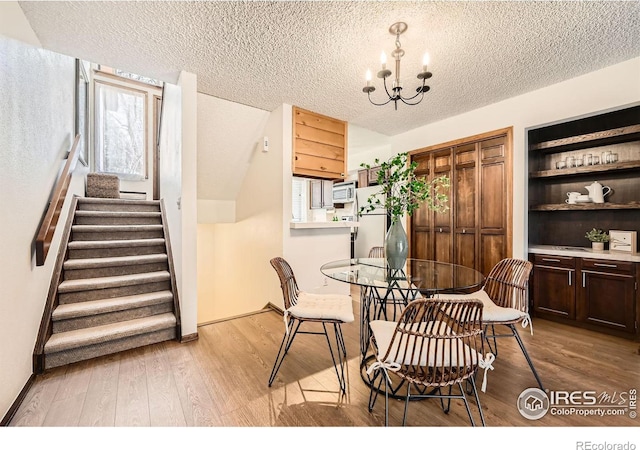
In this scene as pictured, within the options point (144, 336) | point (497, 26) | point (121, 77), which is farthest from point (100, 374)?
point (121, 77)

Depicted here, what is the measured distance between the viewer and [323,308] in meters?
1.91

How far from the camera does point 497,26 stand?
6.36 feet

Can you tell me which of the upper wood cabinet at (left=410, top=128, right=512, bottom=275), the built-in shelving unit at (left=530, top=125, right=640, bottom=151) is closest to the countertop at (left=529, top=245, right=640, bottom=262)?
the upper wood cabinet at (left=410, top=128, right=512, bottom=275)

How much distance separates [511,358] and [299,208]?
3514 millimetres

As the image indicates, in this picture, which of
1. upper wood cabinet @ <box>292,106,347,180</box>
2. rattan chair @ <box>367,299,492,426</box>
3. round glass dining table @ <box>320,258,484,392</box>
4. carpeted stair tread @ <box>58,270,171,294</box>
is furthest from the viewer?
upper wood cabinet @ <box>292,106,347,180</box>

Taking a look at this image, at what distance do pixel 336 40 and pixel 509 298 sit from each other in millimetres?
2340

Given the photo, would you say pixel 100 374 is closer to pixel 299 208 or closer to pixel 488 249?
pixel 299 208

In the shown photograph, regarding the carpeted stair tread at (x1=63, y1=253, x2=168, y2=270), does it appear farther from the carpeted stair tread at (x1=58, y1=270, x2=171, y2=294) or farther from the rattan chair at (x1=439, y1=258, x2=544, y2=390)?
the rattan chair at (x1=439, y1=258, x2=544, y2=390)

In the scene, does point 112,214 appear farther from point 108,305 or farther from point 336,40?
point 336,40

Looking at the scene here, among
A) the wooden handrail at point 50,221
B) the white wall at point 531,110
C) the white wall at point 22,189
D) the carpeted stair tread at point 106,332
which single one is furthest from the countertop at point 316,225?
the white wall at point 22,189

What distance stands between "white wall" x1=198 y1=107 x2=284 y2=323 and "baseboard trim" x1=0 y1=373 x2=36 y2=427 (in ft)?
6.14

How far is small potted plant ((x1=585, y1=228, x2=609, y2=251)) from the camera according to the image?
2.82m

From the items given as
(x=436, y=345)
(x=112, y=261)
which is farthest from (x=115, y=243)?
(x=436, y=345)

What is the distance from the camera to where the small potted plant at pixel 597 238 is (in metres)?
2.82
